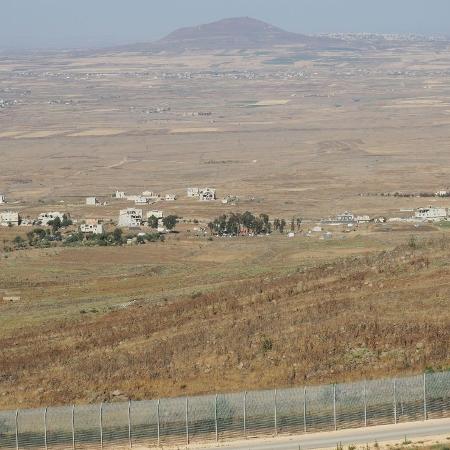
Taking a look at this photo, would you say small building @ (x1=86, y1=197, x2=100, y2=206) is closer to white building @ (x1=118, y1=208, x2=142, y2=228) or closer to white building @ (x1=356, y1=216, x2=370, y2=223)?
white building @ (x1=118, y1=208, x2=142, y2=228)

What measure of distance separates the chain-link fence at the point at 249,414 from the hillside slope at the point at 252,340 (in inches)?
124

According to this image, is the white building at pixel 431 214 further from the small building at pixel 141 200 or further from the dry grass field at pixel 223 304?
the small building at pixel 141 200

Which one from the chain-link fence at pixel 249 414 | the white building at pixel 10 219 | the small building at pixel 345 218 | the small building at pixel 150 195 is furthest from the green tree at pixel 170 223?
the chain-link fence at pixel 249 414

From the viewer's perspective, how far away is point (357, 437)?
66.9 ft

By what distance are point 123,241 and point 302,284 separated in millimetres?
32274

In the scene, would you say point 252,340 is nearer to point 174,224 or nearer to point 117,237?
point 117,237

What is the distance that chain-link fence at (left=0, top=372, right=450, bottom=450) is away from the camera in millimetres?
20938

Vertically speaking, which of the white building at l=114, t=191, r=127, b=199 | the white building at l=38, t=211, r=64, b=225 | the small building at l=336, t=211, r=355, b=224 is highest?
the white building at l=38, t=211, r=64, b=225

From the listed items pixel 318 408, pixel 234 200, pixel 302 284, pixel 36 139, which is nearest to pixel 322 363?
pixel 318 408

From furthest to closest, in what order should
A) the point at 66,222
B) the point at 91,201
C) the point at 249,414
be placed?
the point at 91,201
the point at 66,222
the point at 249,414

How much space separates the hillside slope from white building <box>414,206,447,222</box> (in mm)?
44214

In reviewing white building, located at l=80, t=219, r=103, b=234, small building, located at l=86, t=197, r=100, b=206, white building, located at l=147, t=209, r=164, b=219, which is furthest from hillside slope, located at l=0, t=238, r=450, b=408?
small building, located at l=86, t=197, r=100, b=206

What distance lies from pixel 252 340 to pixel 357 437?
8079mm

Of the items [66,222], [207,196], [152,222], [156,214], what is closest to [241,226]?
[152,222]
